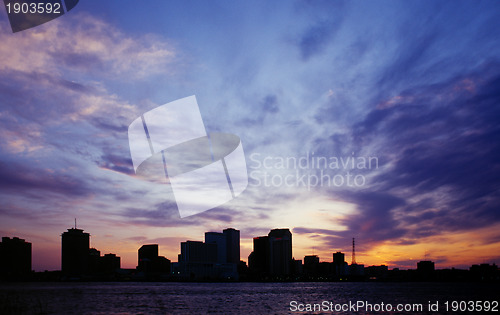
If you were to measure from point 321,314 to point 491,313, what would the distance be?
36914 mm

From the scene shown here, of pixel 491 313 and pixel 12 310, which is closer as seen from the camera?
pixel 12 310

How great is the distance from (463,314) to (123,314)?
67.6m

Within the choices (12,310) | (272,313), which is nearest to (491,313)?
(272,313)

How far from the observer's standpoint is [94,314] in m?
76.3

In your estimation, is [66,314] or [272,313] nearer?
[66,314]

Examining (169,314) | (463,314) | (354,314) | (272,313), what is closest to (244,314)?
(272,313)

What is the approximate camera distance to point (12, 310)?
7106cm

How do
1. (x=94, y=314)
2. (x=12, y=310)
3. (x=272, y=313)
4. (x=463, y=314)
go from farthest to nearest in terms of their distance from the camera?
(x=463, y=314) < (x=272, y=313) < (x=94, y=314) < (x=12, y=310)

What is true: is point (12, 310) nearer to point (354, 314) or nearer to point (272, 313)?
point (272, 313)

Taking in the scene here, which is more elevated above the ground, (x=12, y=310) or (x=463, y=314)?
(x=12, y=310)

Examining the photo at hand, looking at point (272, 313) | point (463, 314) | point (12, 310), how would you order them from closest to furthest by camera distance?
point (12, 310)
point (272, 313)
point (463, 314)

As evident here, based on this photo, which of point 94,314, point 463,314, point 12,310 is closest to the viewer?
point 12,310

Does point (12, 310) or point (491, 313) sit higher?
point (12, 310)

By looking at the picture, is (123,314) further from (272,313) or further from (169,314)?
(272,313)
